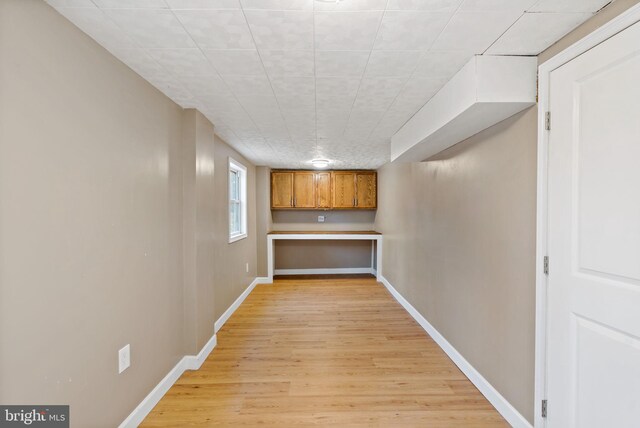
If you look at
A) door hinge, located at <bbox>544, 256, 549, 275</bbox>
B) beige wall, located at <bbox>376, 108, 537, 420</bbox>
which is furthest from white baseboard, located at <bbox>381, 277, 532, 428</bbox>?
door hinge, located at <bbox>544, 256, 549, 275</bbox>

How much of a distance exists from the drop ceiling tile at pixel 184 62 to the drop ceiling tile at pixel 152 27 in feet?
0.18

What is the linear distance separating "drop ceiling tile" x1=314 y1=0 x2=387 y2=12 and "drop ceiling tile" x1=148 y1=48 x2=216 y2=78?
0.73 metres

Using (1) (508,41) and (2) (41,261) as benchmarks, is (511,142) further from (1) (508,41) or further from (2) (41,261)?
(2) (41,261)

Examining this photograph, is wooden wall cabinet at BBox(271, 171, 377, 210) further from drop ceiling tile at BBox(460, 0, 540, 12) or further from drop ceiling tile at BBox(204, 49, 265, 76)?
drop ceiling tile at BBox(460, 0, 540, 12)

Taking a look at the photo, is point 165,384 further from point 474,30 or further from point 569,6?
point 569,6

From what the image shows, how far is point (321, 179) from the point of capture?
18.7 ft

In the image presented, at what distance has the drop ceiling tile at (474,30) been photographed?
4.02ft

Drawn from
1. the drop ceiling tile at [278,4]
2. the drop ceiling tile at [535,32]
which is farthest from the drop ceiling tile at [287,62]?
the drop ceiling tile at [535,32]

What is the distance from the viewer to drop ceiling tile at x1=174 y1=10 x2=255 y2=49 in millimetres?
1211

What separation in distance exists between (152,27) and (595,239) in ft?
7.18

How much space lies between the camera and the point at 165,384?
6.89 feet

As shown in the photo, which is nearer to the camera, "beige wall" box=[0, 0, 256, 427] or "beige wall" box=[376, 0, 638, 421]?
"beige wall" box=[0, 0, 256, 427]

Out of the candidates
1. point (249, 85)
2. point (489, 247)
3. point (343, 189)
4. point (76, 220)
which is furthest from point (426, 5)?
point (343, 189)

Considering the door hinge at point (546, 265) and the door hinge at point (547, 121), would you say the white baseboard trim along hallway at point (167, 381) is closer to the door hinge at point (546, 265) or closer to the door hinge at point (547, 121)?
the door hinge at point (546, 265)
